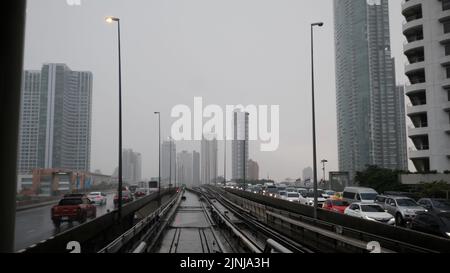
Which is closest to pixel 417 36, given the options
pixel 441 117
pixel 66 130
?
pixel 441 117

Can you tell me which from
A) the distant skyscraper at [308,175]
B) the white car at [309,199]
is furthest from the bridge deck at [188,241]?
the distant skyscraper at [308,175]

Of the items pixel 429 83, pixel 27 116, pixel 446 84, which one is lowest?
pixel 27 116

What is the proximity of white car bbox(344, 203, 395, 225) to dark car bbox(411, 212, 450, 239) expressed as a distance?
3734 millimetres

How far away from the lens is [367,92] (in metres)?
92.9

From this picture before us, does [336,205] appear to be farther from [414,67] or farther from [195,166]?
[195,166]

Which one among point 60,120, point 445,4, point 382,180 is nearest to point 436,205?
point 60,120

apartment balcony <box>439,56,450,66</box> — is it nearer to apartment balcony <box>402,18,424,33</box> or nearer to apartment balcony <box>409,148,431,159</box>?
apartment balcony <box>402,18,424,33</box>

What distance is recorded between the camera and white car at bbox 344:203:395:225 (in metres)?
22.6

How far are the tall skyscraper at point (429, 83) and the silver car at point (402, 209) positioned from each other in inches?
1382

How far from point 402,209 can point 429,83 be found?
137 ft

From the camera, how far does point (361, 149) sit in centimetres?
9975

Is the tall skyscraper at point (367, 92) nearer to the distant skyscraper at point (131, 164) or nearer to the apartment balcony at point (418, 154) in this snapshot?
the apartment balcony at point (418, 154)

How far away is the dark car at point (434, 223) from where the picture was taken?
1652cm
